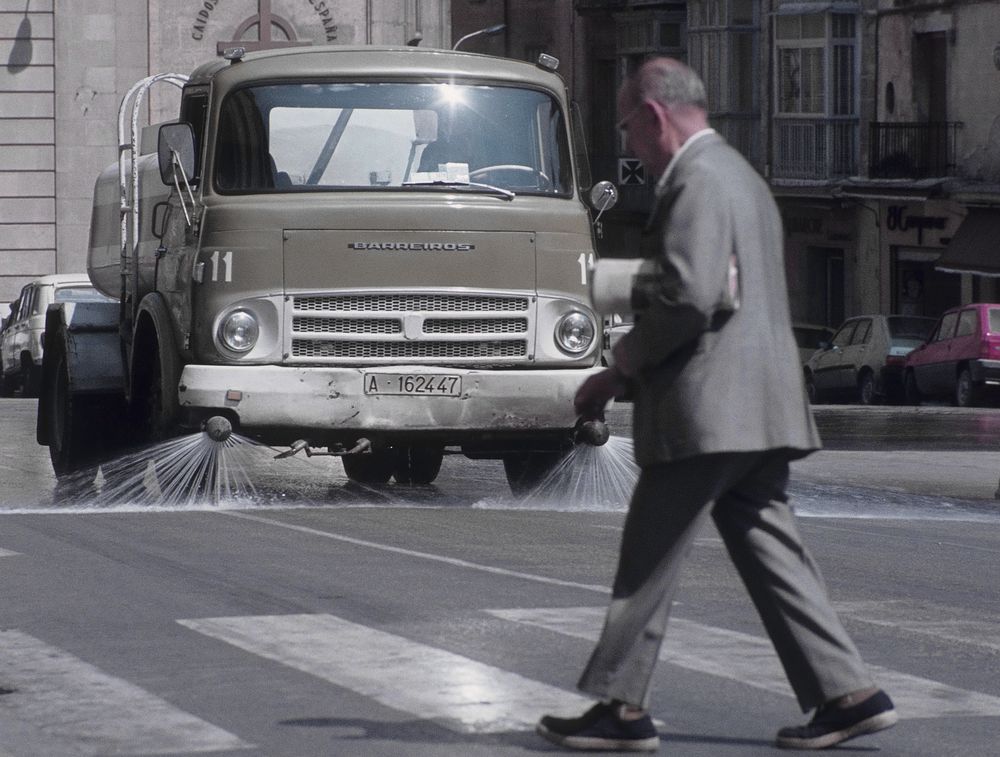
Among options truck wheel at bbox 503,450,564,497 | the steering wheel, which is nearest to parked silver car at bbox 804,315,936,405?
truck wheel at bbox 503,450,564,497

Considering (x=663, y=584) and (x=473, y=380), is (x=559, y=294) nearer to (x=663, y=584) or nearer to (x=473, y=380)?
(x=473, y=380)

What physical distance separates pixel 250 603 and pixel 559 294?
4.95 metres

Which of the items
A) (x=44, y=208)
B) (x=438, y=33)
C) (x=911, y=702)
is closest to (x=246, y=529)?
(x=911, y=702)

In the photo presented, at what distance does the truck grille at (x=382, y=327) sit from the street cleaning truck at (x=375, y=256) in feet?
0.04

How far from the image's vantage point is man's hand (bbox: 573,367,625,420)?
6.30 m

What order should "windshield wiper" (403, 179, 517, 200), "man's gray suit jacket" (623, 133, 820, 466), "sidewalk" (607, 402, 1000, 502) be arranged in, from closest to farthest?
"man's gray suit jacket" (623, 133, 820, 466) < "windshield wiper" (403, 179, 517, 200) < "sidewalk" (607, 402, 1000, 502)

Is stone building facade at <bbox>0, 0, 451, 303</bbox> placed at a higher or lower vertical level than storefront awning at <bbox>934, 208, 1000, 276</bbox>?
higher

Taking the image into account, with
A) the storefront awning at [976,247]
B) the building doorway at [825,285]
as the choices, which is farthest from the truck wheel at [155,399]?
the building doorway at [825,285]

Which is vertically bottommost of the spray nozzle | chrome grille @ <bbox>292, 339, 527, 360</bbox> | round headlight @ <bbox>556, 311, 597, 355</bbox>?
the spray nozzle

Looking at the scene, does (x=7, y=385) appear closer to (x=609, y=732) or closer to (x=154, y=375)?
(x=154, y=375)

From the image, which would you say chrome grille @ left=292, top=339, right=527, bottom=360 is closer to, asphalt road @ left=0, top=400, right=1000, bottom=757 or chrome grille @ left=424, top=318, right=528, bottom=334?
chrome grille @ left=424, top=318, right=528, bottom=334

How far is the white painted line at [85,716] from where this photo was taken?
652 centimetres

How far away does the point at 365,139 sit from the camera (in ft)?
45.5

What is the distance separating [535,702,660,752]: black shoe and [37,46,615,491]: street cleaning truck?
713cm
